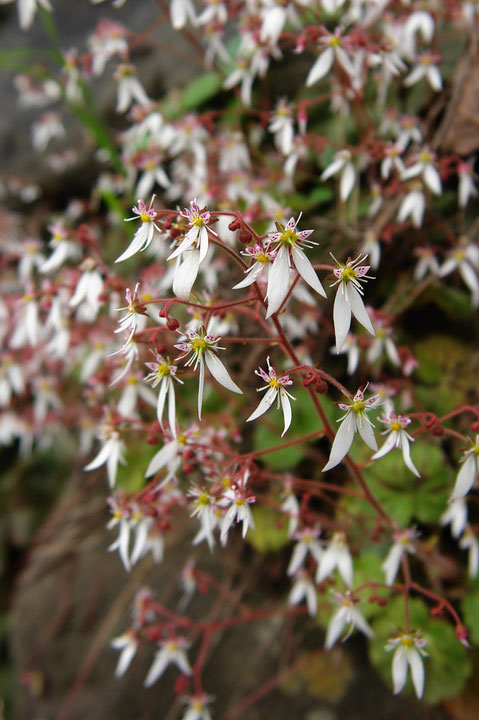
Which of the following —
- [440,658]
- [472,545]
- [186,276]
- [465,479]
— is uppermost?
[186,276]

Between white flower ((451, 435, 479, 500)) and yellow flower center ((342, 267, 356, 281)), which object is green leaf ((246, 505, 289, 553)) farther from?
yellow flower center ((342, 267, 356, 281))

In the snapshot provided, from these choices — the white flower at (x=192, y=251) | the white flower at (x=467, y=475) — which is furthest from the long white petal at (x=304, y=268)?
the white flower at (x=467, y=475)

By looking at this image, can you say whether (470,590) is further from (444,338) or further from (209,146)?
(209,146)

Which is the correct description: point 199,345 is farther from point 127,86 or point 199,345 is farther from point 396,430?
point 127,86

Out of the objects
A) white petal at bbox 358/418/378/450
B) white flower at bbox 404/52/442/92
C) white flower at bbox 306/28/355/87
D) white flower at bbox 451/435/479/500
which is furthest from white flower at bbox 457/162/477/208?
white petal at bbox 358/418/378/450

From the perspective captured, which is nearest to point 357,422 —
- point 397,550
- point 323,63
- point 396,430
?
point 396,430

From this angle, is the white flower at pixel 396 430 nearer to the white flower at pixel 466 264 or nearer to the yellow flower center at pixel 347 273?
the yellow flower center at pixel 347 273
